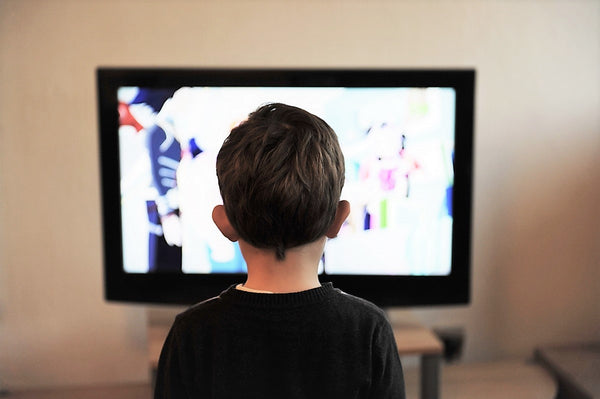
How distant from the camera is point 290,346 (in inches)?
37.0

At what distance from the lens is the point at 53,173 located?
2160mm

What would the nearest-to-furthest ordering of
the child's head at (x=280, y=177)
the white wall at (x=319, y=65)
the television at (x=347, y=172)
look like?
the child's head at (x=280, y=177) → the television at (x=347, y=172) → the white wall at (x=319, y=65)

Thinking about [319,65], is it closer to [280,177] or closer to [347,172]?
[347,172]

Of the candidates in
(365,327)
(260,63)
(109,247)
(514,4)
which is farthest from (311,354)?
(514,4)

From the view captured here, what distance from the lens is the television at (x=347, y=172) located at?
1853 mm

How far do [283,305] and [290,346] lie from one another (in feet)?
0.19

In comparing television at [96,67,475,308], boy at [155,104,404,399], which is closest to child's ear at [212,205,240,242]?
boy at [155,104,404,399]

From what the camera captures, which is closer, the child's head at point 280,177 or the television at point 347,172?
the child's head at point 280,177

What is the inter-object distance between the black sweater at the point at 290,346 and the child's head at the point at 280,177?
9cm

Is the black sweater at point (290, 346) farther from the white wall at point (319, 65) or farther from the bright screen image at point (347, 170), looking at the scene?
the white wall at point (319, 65)

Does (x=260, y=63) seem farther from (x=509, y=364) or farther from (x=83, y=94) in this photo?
(x=509, y=364)

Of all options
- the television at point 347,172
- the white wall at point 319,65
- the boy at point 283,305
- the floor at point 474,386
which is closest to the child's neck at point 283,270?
the boy at point 283,305

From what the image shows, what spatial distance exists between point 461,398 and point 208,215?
36.5 inches

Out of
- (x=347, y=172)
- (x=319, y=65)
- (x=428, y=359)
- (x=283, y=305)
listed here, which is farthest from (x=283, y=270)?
(x=319, y=65)
